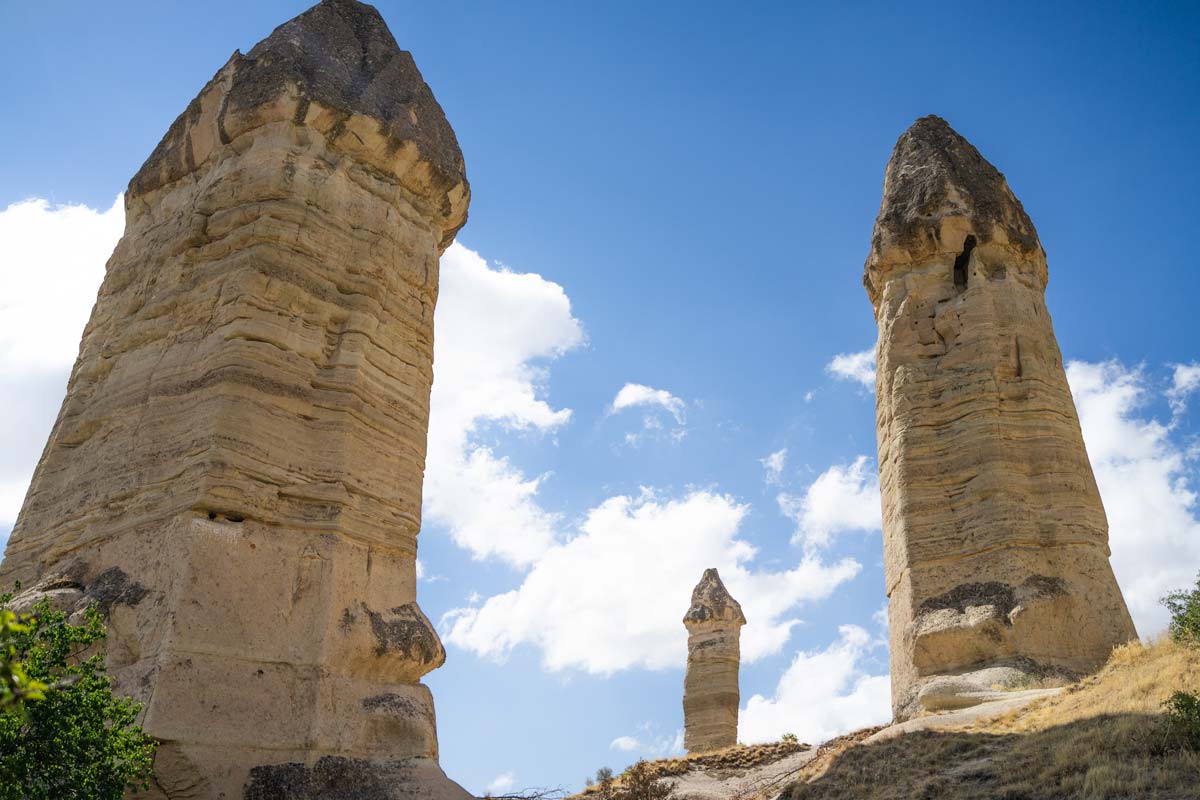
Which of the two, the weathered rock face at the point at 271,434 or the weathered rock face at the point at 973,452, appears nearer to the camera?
the weathered rock face at the point at 271,434

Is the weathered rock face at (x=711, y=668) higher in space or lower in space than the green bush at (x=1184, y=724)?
higher

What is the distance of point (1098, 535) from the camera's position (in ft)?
44.3

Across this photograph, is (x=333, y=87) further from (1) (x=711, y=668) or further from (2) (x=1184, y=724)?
(1) (x=711, y=668)

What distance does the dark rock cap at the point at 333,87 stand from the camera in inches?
458

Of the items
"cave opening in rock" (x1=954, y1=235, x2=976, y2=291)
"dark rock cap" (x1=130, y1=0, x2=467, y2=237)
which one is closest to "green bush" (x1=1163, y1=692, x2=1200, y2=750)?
"cave opening in rock" (x1=954, y1=235, x2=976, y2=291)

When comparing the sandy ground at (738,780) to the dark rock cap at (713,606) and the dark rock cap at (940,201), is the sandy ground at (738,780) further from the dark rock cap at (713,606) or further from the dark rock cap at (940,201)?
the dark rock cap at (713,606)

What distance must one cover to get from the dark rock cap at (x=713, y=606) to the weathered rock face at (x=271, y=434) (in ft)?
50.4

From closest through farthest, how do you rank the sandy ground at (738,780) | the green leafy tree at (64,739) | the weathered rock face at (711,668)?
the green leafy tree at (64,739)
the sandy ground at (738,780)
the weathered rock face at (711,668)

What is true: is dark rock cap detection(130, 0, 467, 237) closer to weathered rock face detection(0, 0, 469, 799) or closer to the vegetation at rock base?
weathered rock face detection(0, 0, 469, 799)

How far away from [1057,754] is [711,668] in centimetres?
1666

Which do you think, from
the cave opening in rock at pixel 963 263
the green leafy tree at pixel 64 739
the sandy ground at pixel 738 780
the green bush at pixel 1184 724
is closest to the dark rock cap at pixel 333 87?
the green leafy tree at pixel 64 739

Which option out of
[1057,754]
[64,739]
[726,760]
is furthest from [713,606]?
[64,739]

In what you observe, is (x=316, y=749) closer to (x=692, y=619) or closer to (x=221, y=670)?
(x=221, y=670)

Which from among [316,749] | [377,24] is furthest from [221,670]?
[377,24]
